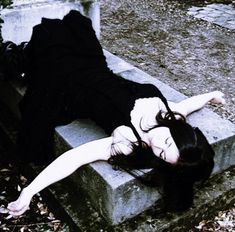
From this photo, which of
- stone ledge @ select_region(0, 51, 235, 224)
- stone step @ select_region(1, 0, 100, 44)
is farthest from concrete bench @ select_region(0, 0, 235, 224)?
stone step @ select_region(1, 0, 100, 44)

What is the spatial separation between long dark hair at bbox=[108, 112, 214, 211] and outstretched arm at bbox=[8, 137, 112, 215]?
0.37 feet

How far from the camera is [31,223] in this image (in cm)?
350

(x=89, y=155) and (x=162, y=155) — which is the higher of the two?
(x=162, y=155)

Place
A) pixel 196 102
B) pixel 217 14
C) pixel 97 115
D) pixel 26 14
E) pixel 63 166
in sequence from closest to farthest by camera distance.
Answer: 1. pixel 63 166
2. pixel 97 115
3. pixel 196 102
4. pixel 26 14
5. pixel 217 14

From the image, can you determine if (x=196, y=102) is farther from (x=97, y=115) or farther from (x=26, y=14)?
(x=26, y=14)

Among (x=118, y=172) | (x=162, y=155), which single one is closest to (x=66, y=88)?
(x=118, y=172)

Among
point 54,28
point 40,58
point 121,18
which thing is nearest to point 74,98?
point 40,58

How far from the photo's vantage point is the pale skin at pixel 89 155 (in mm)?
2965

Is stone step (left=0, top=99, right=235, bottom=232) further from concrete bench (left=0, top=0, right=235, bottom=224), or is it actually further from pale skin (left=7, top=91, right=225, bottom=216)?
pale skin (left=7, top=91, right=225, bottom=216)

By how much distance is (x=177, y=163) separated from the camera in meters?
2.92

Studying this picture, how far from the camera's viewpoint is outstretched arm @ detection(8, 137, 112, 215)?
300 centimetres

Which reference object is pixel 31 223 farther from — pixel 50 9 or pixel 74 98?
pixel 50 9

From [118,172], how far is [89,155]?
0.25m

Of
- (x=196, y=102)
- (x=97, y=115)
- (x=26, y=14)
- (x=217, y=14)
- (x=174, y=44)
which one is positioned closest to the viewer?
(x=97, y=115)
